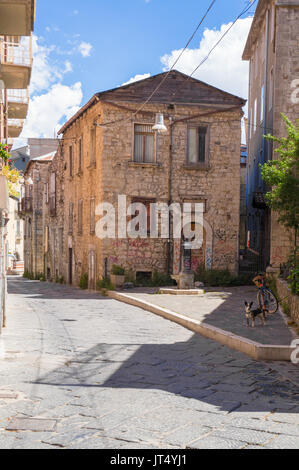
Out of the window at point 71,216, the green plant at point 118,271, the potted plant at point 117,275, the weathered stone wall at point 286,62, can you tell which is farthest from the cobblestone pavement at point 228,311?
the window at point 71,216

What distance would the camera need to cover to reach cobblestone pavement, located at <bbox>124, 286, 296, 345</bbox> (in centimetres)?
880

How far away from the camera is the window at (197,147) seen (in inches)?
811

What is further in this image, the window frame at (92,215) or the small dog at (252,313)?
the window frame at (92,215)

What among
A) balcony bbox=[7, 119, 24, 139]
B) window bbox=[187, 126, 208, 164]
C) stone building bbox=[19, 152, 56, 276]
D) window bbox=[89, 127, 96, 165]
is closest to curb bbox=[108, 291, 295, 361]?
window bbox=[187, 126, 208, 164]

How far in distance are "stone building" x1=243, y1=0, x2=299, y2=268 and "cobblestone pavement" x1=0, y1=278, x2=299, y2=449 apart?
10.2 metres

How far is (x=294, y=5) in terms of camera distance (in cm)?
1823

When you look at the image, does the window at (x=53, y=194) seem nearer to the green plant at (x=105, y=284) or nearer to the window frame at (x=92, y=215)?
the window frame at (x=92, y=215)

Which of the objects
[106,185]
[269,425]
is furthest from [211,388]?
[106,185]

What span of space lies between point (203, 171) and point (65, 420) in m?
16.6

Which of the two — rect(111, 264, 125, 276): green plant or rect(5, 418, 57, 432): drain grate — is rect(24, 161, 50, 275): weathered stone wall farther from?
rect(5, 418, 57, 432): drain grate

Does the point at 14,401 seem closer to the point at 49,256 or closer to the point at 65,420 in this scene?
the point at 65,420

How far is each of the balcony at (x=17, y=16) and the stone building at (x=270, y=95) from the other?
9982 mm

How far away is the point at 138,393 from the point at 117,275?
13.9m

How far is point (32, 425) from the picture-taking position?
4.64 meters
